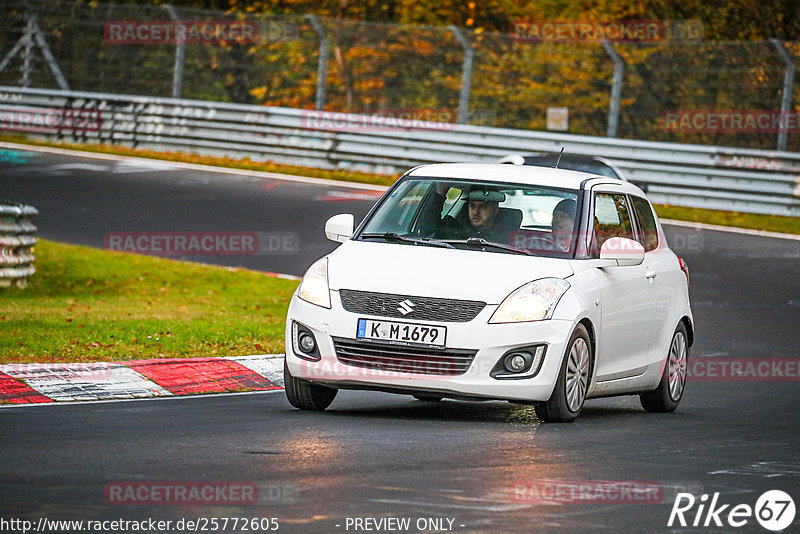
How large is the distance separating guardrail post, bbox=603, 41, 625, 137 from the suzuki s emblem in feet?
62.0

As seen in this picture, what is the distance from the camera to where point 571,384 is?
389 inches

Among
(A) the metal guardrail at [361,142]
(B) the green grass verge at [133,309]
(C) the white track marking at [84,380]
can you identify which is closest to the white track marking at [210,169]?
(A) the metal guardrail at [361,142]

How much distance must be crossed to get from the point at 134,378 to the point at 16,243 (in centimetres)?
609

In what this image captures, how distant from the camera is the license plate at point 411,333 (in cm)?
941

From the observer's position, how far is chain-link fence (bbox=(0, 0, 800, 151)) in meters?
27.7

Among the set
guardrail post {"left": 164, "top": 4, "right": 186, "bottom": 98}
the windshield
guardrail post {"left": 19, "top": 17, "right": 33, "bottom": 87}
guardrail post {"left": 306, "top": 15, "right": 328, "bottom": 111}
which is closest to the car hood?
the windshield

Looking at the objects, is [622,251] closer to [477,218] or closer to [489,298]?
[477,218]

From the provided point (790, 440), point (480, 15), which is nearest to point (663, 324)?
point (790, 440)

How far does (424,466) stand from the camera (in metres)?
8.04
